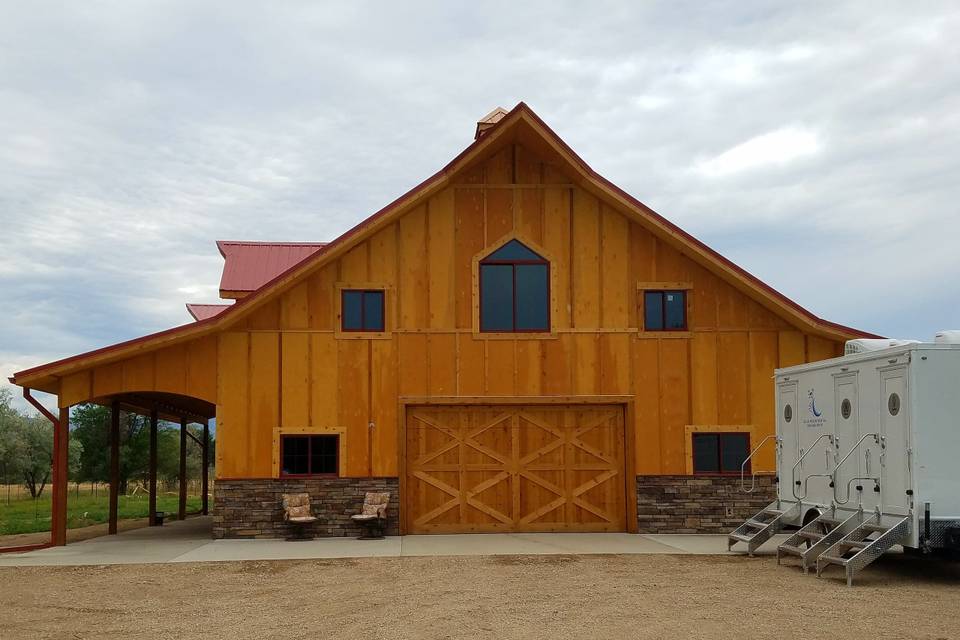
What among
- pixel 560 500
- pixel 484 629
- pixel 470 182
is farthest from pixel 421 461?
pixel 484 629

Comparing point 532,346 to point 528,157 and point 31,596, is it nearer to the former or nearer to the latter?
point 528,157

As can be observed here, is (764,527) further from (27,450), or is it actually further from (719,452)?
(27,450)

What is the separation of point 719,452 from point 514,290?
190 inches

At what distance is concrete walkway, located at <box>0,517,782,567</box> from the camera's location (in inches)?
608

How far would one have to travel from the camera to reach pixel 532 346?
18328 millimetres

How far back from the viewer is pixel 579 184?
61.2 feet

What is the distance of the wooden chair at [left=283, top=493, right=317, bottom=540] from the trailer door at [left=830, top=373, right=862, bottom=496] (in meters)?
8.74

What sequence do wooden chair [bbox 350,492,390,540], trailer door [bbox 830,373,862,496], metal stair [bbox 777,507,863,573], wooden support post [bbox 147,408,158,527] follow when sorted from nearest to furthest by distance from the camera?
metal stair [bbox 777,507,863,573] < trailer door [bbox 830,373,862,496] < wooden chair [bbox 350,492,390,540] < wooden support post [bbox 147,408,158,527]

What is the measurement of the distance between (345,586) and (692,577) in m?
4.48

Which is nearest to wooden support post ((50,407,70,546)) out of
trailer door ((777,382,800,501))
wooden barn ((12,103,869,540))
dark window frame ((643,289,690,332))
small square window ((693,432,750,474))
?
wooden barn ((12,103,869,540))

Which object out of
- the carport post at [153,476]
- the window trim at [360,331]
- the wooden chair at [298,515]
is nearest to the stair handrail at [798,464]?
the window trim at [360,331]

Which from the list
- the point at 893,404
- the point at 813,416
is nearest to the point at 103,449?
the point at 813,416

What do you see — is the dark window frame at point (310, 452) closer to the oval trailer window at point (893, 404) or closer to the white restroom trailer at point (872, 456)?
the white restroom trailer at point (872, 456)

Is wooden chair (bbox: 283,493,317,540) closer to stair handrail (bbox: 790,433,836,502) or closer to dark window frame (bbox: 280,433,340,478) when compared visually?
dark window frame (bbox: 280,433,340,478)
